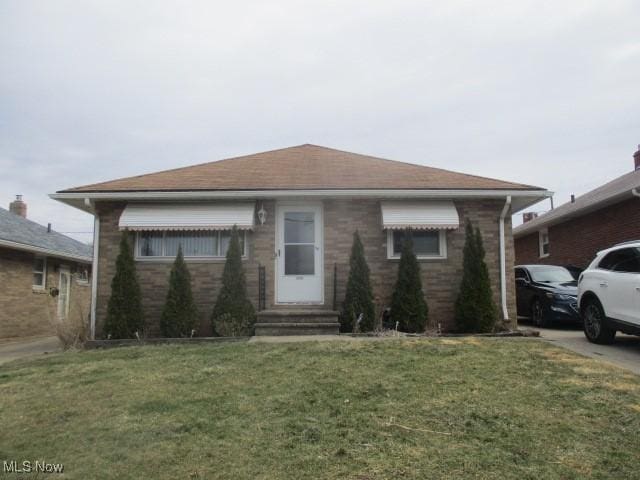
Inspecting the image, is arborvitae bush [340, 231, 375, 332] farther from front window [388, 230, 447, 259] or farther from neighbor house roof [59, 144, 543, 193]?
neighbor house roof [59, 144, 543, 193]

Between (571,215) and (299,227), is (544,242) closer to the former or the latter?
(571,215)

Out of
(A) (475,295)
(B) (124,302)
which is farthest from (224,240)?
(A) (475,295)

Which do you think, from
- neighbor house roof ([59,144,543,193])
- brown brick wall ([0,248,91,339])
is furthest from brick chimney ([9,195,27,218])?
neighbor house roof ([59,144,543,193])

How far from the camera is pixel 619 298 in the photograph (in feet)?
24.2

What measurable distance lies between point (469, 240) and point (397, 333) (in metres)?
2.51

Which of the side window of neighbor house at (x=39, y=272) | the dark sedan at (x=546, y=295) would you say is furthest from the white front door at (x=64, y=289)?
the dark sedan at (x=546, y=295)

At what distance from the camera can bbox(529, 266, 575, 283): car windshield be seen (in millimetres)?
12148

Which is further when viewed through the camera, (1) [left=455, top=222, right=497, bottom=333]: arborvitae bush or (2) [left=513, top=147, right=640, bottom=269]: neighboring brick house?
(2) [left=513, top=147, right=640, bottom=269]: neighboring brick house

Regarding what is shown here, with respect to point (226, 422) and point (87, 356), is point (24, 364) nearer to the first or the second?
point (87, 356)

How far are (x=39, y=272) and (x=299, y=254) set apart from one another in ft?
35.9

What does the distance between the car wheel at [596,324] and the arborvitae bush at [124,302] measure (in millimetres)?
8397

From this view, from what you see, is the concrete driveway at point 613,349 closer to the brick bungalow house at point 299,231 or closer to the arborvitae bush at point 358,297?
the brick bungalow house at point 299,231

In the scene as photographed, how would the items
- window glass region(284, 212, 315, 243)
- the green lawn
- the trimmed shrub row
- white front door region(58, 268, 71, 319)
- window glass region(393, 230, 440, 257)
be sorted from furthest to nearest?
white front door region(58, 268, 71, 319) < window glass region(284, 212, 315, 243) < window glass region(393, 230, 440, 257) < the trimmed shrub row < the green lawn

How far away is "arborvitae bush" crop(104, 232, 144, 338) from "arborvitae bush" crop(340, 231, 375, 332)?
417cm
